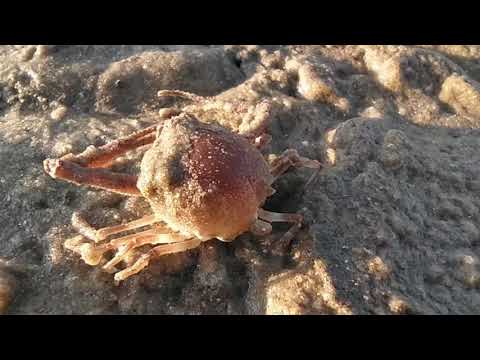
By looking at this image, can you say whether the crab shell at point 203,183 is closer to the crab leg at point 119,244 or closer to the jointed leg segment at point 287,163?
the crab leg at point 119,244

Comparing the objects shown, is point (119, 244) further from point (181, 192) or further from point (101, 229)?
point (181, 192)

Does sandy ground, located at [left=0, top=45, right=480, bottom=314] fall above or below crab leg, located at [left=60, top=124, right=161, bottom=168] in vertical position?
below

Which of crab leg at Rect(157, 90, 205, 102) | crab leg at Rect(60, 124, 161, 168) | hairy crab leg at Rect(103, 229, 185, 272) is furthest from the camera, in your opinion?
crab leg at Rect(157, 90, 205, 102)

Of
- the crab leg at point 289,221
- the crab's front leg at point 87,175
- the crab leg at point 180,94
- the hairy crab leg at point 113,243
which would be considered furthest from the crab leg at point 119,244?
the crab leg at point 180,94

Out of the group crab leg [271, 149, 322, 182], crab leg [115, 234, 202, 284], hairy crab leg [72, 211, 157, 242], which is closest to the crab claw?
hairy crab leg [72, 211, 157, 242]

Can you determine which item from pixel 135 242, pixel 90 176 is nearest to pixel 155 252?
pixel 135 242

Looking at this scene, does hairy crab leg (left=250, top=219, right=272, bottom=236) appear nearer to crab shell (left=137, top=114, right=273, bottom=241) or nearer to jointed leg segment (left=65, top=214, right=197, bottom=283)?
crab shell (left=137, top=114, right=273, bottom=241)

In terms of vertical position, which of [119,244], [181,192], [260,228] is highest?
[181,192]
